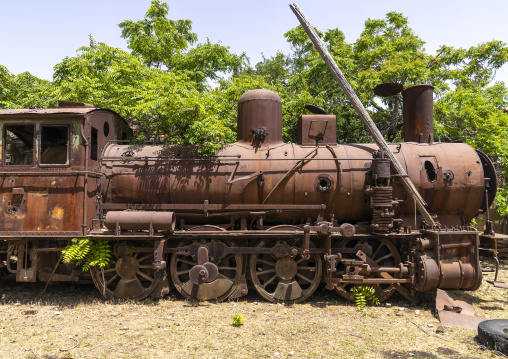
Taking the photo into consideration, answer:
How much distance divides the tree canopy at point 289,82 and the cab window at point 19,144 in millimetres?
2504

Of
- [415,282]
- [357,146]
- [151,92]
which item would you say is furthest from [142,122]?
[415,282]

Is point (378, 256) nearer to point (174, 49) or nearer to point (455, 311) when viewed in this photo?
point (455, 311)

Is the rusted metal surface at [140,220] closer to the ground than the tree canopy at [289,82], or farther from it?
closer to the ground

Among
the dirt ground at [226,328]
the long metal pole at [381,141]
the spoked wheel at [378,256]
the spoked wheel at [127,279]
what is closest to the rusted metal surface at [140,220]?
the spoked wheel at [127,279]

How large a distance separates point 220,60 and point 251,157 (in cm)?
811

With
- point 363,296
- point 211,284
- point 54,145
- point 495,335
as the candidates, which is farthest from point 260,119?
point 495,335

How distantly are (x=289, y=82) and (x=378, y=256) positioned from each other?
941 cm

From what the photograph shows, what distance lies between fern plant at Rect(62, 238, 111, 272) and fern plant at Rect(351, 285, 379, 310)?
4.88m

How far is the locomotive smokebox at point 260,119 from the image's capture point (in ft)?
24.6

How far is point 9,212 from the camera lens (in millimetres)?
6582

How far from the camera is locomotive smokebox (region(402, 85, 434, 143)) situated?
784 cm

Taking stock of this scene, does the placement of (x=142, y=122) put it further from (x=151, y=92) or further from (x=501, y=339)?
(x=501, y=339)

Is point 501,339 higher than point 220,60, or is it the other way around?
point 220,60

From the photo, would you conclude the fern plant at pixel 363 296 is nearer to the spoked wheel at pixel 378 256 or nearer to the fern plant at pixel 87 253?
the spoked wheel at pixel 378 256
